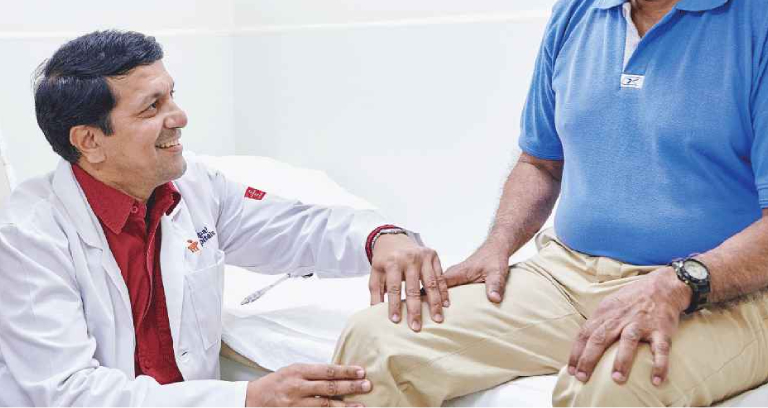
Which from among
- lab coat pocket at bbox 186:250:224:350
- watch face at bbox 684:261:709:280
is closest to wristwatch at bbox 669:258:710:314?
watch face at bbox 684:261:709:280

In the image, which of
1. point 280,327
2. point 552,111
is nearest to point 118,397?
point 280,327

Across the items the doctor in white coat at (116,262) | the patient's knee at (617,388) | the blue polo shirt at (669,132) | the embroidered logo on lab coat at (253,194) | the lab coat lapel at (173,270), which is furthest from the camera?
the embroidered logo on lab coat at (253,194)

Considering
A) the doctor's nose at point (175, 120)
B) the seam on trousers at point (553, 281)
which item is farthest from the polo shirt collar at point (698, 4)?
the doctor's nose at point (175, 120)

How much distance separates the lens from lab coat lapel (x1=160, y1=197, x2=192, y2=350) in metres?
1.91

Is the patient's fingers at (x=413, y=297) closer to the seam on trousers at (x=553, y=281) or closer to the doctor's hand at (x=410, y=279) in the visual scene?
the doctor's hand at (x=410, y=279)

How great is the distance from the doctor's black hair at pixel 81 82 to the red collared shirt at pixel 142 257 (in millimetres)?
99

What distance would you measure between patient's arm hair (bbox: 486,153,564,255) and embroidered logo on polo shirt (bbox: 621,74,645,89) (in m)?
0.30

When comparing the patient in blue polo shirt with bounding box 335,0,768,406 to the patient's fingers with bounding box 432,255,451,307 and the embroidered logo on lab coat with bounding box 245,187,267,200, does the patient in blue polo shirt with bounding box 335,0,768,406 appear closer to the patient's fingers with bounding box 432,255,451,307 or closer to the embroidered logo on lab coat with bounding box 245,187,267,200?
the patient's fingers with bounding box 432,255,451,307

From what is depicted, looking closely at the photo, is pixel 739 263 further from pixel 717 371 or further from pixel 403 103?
pixel 403 103

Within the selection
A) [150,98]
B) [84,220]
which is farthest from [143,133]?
[84,220]

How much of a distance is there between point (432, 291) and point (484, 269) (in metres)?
0.13

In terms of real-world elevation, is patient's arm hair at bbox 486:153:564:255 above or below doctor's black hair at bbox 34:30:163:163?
below

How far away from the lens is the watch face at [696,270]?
57.9 inches

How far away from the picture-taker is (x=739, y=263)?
4.87 feet
